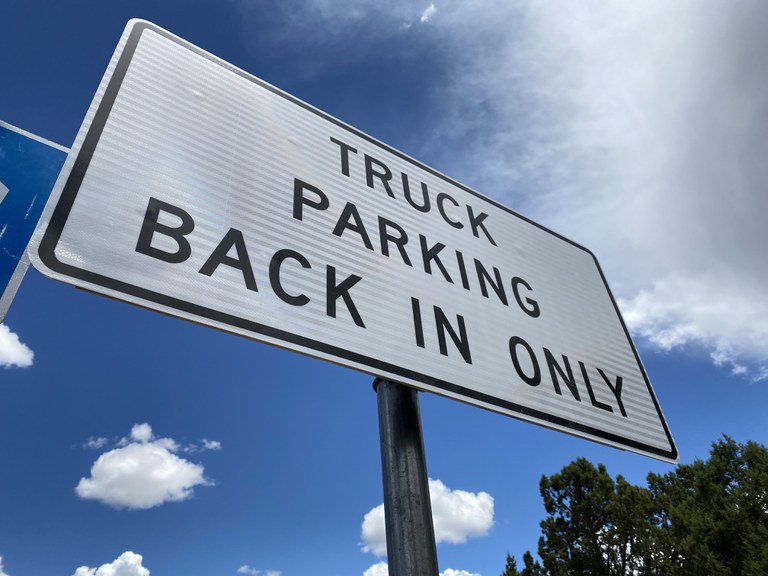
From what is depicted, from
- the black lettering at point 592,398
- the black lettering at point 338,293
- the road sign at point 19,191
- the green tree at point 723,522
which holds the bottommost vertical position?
the black lettering at point 592,398

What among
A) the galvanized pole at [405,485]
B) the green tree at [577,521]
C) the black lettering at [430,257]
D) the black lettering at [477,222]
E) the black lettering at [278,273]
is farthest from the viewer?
the green tree at [577,521]

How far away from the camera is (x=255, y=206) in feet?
3.77

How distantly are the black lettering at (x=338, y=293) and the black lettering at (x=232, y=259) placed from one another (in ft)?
0.55

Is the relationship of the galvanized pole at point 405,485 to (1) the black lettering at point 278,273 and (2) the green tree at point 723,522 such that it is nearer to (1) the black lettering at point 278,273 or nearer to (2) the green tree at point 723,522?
(1) the black lettering at point 278,273

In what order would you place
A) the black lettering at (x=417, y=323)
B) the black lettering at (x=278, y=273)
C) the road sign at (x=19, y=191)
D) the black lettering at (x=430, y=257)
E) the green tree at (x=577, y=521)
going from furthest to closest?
1. the green tree at (x=577, y=521)
2. the black lettering at (x=430, y=257)
3. the road sign at (x=19, y=191)
4. the black lettering at (x=417, y=323)
5. the black lettering at (x=278, y=273)

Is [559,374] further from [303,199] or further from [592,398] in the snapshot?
[303,199]

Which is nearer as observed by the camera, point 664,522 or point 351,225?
point 351,225

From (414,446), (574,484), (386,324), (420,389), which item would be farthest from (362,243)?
(574,484)

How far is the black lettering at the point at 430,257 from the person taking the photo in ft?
4.47

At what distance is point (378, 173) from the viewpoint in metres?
1.53

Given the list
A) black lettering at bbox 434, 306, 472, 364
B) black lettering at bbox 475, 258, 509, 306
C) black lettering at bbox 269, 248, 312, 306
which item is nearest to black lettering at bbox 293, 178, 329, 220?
black lettering at bbox 269, 248, 312, 306

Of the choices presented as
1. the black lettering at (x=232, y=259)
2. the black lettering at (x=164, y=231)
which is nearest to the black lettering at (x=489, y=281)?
the black lettering at (x=232, y=259)

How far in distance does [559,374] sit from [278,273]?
2.78ft

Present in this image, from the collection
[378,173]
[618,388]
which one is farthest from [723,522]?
[378,173]
